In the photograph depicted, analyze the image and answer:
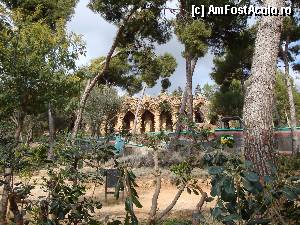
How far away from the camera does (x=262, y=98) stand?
529cm

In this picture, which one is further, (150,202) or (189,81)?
(189,81)

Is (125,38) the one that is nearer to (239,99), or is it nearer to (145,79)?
(145,79)

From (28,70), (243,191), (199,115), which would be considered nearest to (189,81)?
(28,70)

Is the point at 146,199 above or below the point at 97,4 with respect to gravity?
below

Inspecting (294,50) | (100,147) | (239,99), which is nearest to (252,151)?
(100,147)

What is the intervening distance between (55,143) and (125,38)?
1218 centimetres

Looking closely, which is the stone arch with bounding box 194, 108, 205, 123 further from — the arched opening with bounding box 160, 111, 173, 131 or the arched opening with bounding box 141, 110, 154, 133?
the arched opening with bounding box 141, 110, 154, 133

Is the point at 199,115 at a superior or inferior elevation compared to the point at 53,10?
inferior

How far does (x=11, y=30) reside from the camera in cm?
914

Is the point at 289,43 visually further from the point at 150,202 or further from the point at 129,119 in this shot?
the point at 129,119

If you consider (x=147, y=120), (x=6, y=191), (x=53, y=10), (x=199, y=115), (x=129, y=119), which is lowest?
(x=6, y=191)

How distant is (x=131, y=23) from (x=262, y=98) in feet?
31.7

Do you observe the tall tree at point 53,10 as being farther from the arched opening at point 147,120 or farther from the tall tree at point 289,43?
the arched opening at point 147,120

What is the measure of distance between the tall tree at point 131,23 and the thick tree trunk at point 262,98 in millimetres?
8187
